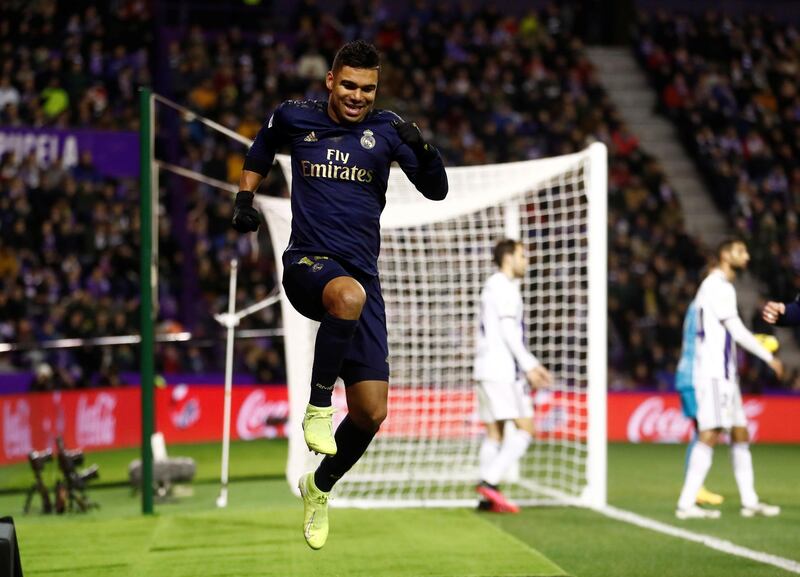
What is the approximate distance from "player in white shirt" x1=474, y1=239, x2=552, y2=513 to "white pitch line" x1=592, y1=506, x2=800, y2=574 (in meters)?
0.84

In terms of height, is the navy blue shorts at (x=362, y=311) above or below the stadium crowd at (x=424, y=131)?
below

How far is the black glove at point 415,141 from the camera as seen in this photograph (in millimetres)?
5695

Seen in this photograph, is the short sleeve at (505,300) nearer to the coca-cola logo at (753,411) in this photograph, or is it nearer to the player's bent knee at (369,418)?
the player's bent knee at (369,418)

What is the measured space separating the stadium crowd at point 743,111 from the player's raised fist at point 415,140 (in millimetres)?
15313

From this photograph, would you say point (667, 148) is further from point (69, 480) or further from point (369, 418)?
point (369, 418)

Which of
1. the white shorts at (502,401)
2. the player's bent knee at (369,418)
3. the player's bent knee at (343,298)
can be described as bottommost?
the white shorts at (502,401)

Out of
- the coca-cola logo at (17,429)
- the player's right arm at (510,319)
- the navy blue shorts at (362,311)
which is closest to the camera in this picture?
the navy blue shorts at (362,311)

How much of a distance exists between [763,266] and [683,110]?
533cm

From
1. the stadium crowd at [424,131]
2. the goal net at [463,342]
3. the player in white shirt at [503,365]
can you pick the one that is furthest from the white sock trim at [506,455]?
the stadium crowd at [424,131]

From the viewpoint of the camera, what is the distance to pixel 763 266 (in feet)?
66.9

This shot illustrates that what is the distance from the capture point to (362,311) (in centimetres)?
577

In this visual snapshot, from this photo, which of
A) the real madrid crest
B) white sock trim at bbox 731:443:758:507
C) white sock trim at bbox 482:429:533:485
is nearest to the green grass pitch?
white sock trim at bbox 731:443:758:507

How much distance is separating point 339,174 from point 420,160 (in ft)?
1.25

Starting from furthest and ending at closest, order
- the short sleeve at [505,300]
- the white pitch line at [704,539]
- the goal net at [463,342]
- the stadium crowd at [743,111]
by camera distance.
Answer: the stadium crowd at [743,111], the goal net at [463,342], the short sleeve at [505,300], the white pitch line at [704,539]
